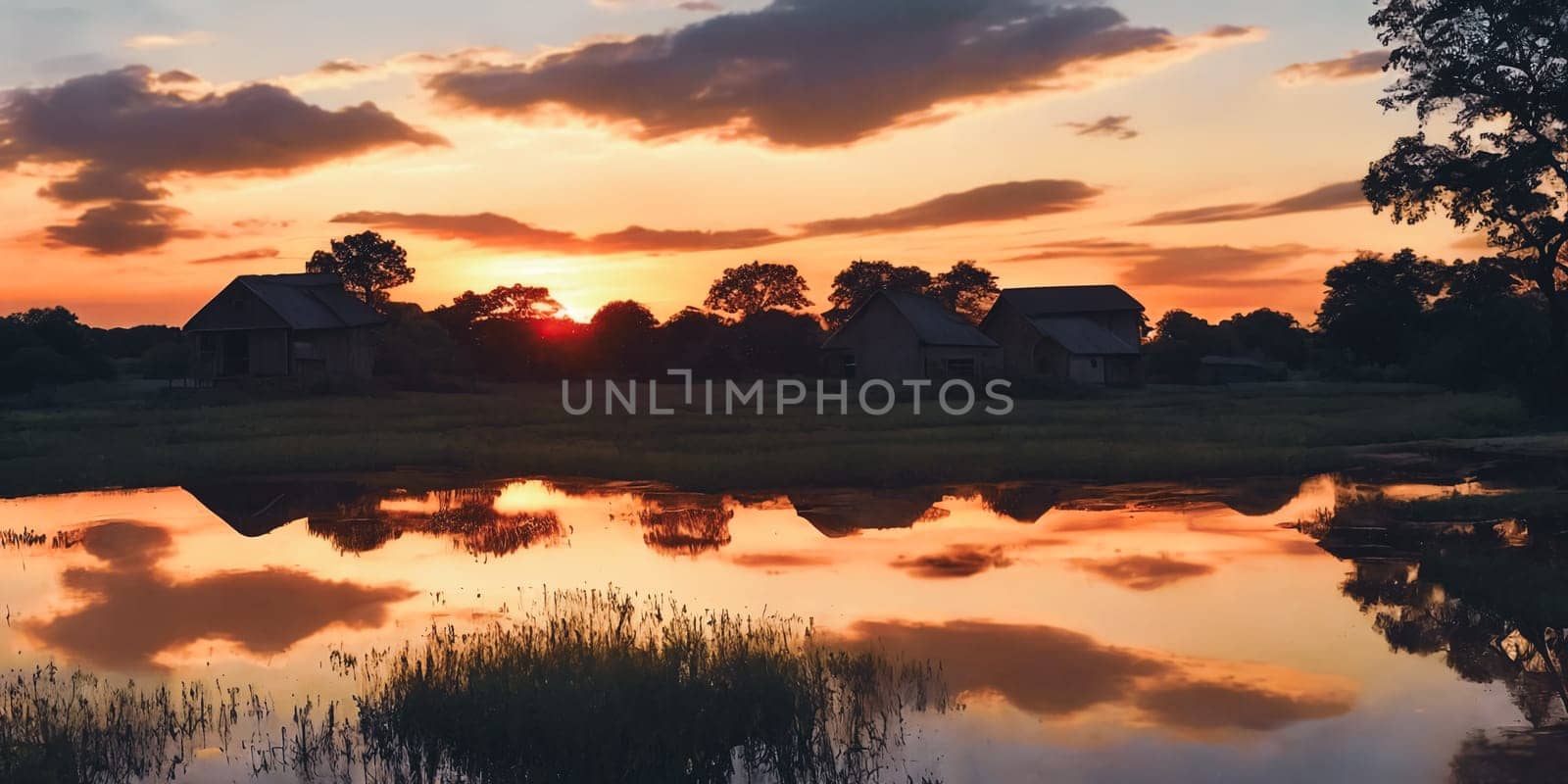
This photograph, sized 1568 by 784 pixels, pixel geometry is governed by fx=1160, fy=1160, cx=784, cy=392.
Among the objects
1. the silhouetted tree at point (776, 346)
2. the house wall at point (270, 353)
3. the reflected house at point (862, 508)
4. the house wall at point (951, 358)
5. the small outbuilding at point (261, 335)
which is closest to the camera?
the reflected house at point (862, 508)

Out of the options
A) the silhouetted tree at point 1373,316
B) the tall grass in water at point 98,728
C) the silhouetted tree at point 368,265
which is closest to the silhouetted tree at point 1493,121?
the tall grass in water at point 98,728

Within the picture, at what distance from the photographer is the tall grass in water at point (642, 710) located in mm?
9172

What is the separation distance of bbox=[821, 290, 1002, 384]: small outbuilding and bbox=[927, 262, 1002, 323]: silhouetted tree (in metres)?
45.0

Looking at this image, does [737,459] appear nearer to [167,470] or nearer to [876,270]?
[167,470]

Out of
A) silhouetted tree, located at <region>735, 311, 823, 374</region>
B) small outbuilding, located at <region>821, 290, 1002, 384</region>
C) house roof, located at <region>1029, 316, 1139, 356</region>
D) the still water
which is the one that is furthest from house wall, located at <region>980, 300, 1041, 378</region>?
the still water

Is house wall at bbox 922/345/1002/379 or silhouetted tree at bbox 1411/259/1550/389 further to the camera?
house wall at bbox 922/345/1002/379

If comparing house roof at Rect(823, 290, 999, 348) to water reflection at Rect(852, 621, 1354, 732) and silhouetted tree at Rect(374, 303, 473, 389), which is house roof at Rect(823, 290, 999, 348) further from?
water reflection at Rect(852, 621, 1354, 732)

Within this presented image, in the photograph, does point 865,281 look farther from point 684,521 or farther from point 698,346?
point 684,521

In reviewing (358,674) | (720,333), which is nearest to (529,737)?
(358,674)

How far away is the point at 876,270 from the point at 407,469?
85.4 metres

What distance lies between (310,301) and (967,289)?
7080cm

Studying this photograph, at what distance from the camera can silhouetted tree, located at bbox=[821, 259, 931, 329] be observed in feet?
374

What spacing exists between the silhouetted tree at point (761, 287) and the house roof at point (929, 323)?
138 ft

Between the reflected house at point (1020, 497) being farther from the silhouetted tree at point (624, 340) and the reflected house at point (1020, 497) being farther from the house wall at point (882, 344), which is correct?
the silhouetted tree at point (624, 340)
